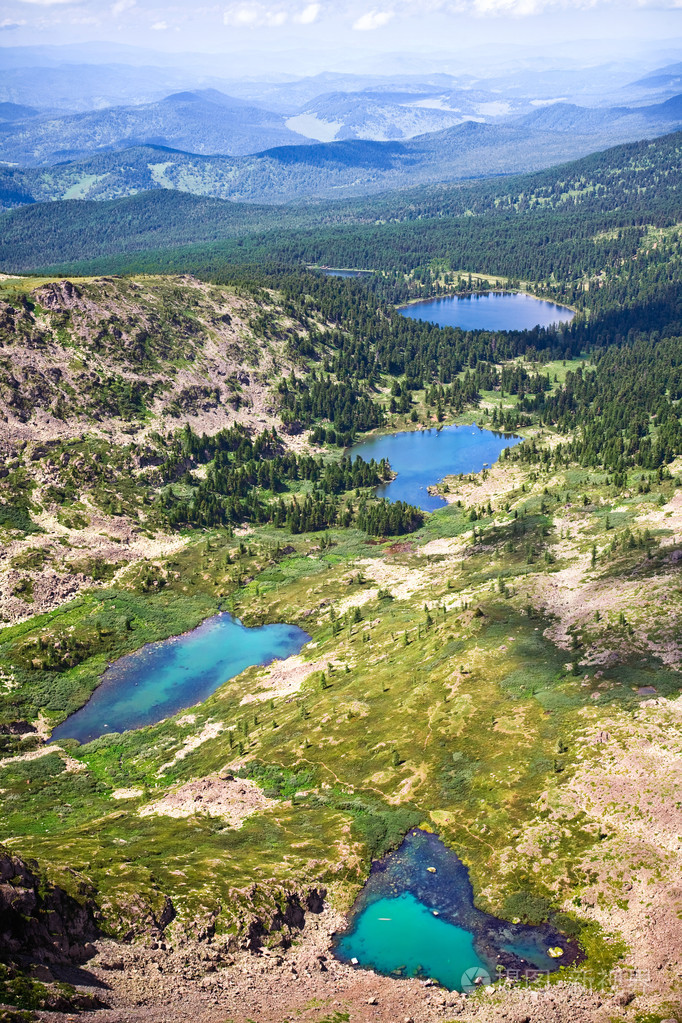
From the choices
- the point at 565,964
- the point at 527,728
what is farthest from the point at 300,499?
the point at 565,964

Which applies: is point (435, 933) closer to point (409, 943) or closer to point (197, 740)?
point (409, 943)

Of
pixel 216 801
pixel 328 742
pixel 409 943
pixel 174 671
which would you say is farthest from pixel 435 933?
pixel 174 671

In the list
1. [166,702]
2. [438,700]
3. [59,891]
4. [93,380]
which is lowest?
[166,702]

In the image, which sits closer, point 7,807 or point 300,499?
point 7,807

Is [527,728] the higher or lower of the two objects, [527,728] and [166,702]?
the higher

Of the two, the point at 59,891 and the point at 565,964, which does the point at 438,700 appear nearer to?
the point at 565,964
